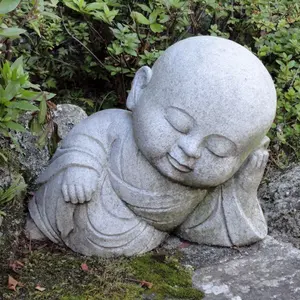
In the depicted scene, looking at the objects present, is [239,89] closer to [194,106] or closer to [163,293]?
[194,106]

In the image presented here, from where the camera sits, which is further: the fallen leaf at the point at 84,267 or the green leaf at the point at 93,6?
the green leaf at the point at 93,6

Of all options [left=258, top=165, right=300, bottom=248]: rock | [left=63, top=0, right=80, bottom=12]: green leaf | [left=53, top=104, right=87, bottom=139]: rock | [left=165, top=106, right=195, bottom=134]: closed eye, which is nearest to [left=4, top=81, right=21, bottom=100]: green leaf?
[left=165, top=106, right=195, bottom=134]: closed eye

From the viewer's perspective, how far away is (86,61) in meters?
4.29

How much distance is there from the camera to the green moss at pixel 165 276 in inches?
106

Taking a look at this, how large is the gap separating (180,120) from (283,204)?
110cm

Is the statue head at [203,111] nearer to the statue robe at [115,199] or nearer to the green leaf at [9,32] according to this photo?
the statue robe at [115,199]

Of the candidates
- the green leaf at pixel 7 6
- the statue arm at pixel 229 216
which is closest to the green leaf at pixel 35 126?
the green leaf at pixel 7 6

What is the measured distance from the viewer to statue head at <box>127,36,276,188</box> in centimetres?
261

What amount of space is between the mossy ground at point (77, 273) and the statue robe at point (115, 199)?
8cm

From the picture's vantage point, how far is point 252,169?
2988mm

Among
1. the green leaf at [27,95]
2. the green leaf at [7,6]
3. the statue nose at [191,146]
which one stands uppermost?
the green leaf at [7,6]

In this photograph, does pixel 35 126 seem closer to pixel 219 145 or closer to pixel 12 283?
pixel 12 283

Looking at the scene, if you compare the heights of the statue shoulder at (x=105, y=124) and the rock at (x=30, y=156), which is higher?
the statue shoulder at (x=105, y=124)

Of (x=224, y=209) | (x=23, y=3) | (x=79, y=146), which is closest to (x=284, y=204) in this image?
(x=224, y=209)
